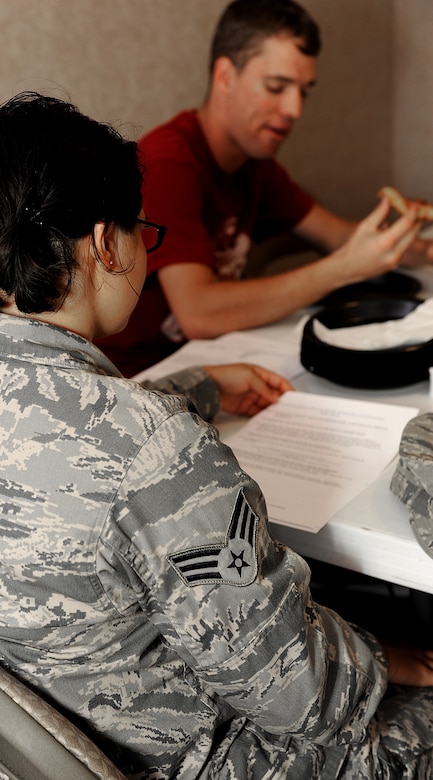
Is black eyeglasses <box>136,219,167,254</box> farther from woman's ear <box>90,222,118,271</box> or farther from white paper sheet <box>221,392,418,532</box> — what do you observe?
white paper sheet <box>221,392,418,532</box>

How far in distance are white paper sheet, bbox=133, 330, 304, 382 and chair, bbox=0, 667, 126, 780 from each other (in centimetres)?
75

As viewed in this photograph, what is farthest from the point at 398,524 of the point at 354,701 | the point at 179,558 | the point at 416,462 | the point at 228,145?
the point at 228,145

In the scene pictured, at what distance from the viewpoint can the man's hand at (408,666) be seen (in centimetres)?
100

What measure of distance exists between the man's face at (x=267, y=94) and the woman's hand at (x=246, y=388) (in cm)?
78

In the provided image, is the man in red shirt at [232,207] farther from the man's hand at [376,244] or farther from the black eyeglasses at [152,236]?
the black eyeglasses at [152,236]

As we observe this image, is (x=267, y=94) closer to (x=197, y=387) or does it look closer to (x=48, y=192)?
(x=197, y=387)

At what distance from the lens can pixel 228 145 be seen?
73.6 inches

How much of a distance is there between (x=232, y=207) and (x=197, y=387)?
0.83m

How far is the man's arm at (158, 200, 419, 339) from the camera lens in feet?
5.16

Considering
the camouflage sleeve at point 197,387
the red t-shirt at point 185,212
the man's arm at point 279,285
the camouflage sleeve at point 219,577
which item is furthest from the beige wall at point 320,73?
the camouflage sleeve at point 219,577

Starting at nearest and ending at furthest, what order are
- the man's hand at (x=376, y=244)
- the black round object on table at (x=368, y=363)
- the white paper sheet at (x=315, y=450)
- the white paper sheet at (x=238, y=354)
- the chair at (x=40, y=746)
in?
the chair at (x=40, y=746)
the white paper sheet at (x=315, y=450)
the black round object on table at (x=368, y=363)
the white paper sheet at (x=238, y=354)
the man's hand at (x=376, y=244)

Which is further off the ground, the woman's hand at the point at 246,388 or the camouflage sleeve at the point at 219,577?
the camouflage sleeve at the point at 219,577

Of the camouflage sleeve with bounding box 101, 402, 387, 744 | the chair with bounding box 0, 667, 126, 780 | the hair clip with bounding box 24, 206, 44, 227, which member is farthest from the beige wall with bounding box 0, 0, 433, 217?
the chair with bounding box 0, 667, 126, 780

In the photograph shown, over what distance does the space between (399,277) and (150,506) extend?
1.22 m
